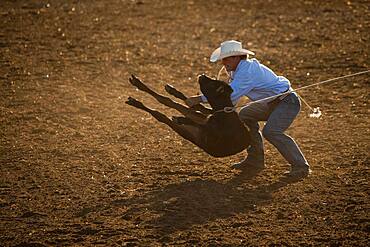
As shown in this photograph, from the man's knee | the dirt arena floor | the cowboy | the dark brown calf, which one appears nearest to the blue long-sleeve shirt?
the cowboy

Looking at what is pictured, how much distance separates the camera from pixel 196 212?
756 cm

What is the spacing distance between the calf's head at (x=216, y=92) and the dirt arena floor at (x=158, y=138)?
85cm

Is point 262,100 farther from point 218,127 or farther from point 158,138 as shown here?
point 158,138

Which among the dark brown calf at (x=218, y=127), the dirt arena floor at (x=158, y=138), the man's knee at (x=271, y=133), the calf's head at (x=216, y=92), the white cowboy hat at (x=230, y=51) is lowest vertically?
the dirt arena floor at (x=158, y=138)

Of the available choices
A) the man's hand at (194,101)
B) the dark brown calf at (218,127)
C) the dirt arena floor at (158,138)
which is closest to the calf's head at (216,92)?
the dark brown calf at (218,127)


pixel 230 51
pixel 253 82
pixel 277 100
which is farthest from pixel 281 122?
pixel 230 51

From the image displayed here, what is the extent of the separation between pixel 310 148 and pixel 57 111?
3.80 meters

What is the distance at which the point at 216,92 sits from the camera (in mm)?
8227

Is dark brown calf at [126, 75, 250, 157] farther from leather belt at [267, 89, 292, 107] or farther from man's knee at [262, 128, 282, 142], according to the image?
leather belt at [267, 89, 292, 107]

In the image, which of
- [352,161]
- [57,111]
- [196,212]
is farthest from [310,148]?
[57,111]

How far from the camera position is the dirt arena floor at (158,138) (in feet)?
23.8

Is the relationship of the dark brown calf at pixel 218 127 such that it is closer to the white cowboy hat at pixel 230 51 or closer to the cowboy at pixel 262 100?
the cowboy at pixel 262 100

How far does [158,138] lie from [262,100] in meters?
2.09

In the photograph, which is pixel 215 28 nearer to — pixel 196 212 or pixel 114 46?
pixel 114 46
